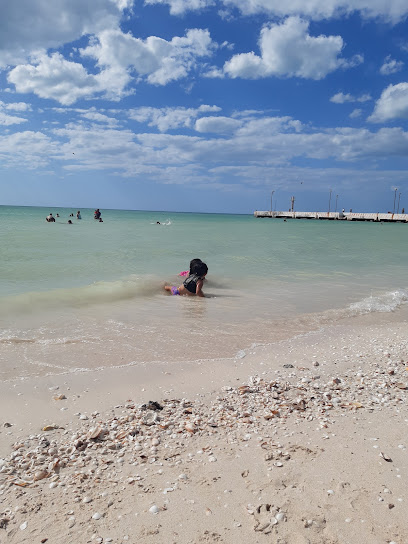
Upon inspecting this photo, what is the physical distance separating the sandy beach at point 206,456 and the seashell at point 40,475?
2cm

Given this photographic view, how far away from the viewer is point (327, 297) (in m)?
11.4

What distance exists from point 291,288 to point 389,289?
11.1 ft

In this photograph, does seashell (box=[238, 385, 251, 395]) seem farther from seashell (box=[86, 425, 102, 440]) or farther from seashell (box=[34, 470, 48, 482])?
seashell (box=[34, 470, 48, 482])

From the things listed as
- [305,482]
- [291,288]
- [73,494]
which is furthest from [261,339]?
[291,288]

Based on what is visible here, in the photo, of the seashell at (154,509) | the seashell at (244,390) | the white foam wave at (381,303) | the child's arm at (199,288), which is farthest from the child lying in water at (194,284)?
the seashell at (154,509)

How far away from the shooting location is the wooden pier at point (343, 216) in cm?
10588

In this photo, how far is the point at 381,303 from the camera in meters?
10.6

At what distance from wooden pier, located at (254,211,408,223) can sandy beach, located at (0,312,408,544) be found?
368 feet

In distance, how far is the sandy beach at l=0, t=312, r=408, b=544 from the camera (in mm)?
2529

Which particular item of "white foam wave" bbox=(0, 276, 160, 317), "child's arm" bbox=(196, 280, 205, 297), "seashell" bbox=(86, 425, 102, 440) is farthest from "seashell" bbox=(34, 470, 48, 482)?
"child's arm" bbox=(196, 280, 205, 297)

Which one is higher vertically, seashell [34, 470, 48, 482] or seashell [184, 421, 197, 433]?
seashell [184, 421, 197, 433]

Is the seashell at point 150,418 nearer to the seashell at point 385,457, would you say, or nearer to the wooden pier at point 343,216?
the seashell at point 385,457

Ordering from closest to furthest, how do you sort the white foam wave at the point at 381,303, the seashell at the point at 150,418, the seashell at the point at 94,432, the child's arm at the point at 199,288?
the seashell at the point at 94,432
the seashell at the point at 150,418
the white foam wave at the point at 381,303
the child's arm at the point at 199,288

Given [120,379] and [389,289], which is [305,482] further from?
[389,289]
